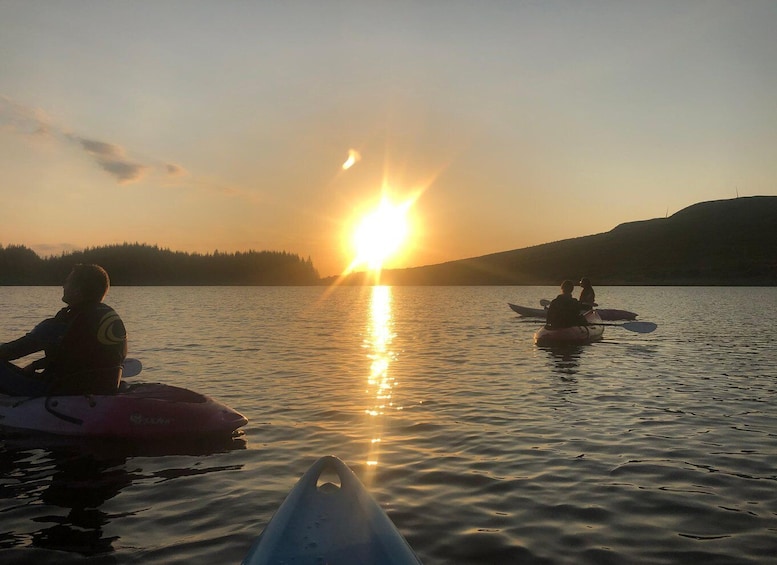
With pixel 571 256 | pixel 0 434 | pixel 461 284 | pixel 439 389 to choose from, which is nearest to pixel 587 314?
pixel 439 389

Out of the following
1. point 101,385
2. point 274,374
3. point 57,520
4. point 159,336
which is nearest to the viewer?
point 57,520

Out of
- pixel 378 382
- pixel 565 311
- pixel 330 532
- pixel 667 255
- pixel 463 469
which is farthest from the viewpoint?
pixel 667 255

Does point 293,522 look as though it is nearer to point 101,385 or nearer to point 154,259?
point 101,385

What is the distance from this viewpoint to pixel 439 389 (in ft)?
45.1

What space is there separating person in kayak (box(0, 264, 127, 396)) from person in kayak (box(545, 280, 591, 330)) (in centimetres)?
1658

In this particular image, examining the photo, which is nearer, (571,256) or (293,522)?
(293,522)

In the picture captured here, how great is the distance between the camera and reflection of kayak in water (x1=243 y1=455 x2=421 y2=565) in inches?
156

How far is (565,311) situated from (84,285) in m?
17.5

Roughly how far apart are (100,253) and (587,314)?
176 m

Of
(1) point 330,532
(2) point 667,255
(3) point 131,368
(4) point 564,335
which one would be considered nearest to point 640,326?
(4) point 564,335

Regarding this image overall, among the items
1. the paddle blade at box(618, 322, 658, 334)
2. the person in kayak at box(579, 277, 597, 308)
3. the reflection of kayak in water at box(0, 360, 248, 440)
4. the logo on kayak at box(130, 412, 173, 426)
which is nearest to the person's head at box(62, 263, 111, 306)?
the reflection of kayak in water at box(0, 360, 248, 440)

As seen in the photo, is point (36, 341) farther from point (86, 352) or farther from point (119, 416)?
point (119, 416)

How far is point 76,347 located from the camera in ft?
28.5

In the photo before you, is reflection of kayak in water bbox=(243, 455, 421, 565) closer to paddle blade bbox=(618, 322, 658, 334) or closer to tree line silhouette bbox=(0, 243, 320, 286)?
paddle blade bbox=(618, 322, 658, 334)
